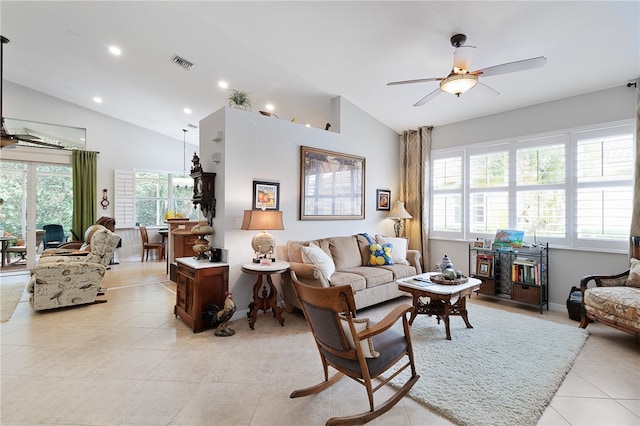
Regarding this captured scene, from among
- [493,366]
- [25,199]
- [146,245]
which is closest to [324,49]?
[493,366]

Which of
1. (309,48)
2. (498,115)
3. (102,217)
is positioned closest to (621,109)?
(498,115)

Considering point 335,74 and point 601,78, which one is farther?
point 335,74

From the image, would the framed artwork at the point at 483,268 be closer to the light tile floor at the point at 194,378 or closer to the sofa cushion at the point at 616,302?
the light tile floor at the point at 194,378

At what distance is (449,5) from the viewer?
2752mm

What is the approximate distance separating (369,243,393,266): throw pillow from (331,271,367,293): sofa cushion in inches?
27.8

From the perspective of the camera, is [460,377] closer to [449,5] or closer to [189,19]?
[449,5]

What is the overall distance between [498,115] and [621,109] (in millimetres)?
1426

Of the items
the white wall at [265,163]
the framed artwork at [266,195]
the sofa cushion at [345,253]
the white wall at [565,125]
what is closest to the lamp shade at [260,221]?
the white wall at [265,163]

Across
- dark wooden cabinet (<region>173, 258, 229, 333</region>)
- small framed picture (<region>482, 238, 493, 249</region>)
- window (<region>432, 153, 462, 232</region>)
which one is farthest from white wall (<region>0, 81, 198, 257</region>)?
small framed picture (<region>482, 238, 493, 249</region>)

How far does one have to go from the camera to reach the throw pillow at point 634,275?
322 cm

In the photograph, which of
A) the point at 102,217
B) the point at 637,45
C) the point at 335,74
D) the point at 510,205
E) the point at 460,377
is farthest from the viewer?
the point at 102,217

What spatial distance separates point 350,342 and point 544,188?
4150 millimetres

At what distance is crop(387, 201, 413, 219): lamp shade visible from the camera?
18.1 ft

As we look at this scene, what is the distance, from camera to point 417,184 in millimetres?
5715
